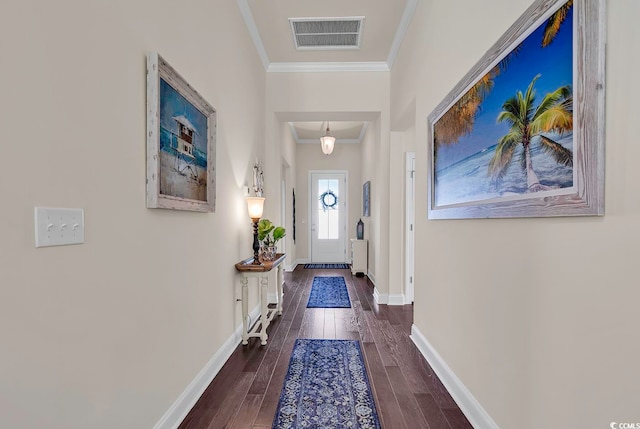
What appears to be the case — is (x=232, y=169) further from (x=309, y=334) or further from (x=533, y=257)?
(x=533, y=257)

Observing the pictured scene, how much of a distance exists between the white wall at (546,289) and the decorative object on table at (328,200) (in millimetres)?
5260

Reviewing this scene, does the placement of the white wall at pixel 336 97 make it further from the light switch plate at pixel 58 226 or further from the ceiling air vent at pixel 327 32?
the light switch plate at pixel 58 226

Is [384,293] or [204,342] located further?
[384,293]

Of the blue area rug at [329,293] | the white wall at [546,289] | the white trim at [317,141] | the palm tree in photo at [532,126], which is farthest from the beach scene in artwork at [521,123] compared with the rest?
the white trim at [317,141]

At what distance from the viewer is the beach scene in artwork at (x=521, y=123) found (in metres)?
1.09

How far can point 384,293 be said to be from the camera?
13.8 ft

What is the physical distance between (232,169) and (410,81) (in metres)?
1.86

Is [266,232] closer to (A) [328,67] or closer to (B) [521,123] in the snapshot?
(A) [328,67]

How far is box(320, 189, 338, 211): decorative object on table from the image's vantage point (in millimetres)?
7570

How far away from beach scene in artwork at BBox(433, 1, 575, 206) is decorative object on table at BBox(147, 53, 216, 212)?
5.14 feet

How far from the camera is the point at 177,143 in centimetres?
174

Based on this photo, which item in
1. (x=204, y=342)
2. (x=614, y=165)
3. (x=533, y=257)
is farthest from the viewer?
(x=204, y=342)

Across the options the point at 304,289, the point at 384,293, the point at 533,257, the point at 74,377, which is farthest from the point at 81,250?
the point at 304,289

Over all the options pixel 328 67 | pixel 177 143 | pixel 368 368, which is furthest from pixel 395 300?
pixel 177 143
